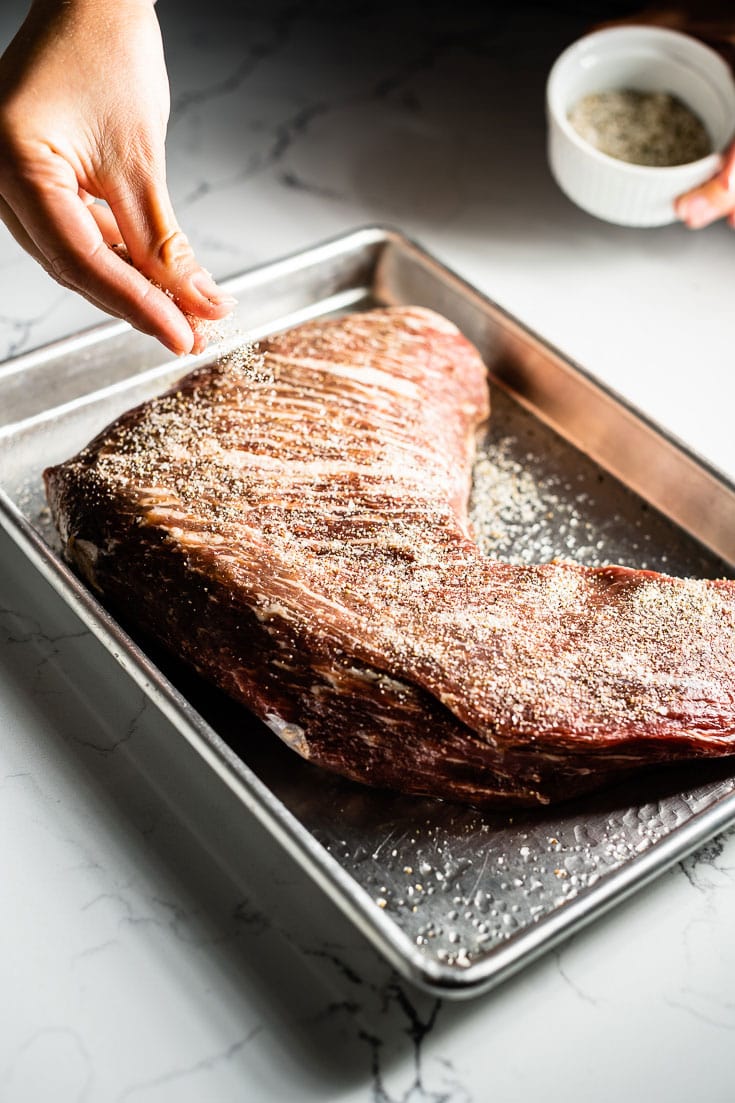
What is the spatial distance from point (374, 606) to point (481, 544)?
0.35 meters

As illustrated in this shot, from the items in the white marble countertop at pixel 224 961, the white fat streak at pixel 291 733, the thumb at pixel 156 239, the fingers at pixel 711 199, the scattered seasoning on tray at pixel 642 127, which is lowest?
the white marble countertop at pixel 224 961

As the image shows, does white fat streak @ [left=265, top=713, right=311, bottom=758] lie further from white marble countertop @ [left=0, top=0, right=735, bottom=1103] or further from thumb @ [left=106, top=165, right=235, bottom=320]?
thumb @ [left=106, top=165, right=235, bottom=320]

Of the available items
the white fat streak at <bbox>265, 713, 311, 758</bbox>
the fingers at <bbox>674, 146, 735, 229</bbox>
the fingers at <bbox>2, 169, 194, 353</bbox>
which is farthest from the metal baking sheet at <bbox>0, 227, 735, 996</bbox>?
the fingers at <bbox>674, 146, 735, 229</bbox>

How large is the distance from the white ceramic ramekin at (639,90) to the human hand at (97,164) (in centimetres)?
84

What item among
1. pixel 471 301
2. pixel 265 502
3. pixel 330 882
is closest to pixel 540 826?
pixel 330 882

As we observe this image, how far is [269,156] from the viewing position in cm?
222

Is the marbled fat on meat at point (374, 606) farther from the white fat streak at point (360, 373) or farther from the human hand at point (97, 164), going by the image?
the human hand at point (97, 164)

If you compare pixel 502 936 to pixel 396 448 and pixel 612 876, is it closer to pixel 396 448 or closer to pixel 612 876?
pixel 612 876

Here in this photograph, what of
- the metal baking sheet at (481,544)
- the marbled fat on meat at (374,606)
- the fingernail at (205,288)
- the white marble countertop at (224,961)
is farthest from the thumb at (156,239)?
the white marble countertop at (224,961)

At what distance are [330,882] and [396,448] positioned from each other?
61 centimetres

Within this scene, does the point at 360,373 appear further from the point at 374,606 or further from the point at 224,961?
the point at 224,961

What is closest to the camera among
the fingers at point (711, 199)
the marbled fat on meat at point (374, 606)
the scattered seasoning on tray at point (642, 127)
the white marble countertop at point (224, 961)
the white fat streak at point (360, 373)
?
the white marble countertop at point (224, 961)

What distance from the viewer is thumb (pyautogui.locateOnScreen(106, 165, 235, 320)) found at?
128 cm

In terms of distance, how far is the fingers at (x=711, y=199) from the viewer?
187 centimetres
